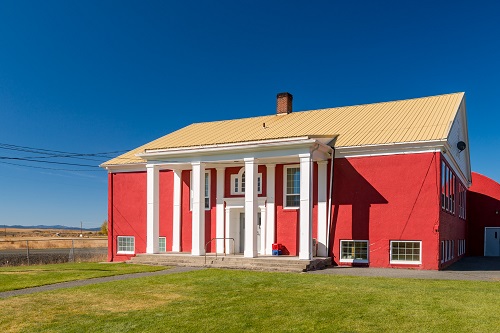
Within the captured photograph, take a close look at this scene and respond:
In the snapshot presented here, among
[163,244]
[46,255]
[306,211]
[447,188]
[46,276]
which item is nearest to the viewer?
[46,276]

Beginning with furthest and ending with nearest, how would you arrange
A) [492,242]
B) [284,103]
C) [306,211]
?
[492,242] → [284,103] → [306,211]

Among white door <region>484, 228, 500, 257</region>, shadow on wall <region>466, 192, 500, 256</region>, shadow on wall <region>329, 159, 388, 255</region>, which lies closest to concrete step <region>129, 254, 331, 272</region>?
shadow on wall <region>329, 159, 388, 255</region>

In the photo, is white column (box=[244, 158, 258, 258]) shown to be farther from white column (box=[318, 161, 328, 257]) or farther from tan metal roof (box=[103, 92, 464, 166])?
white column (box=[318, 161, 328, 257])

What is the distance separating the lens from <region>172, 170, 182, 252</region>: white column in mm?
23672

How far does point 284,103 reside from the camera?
27.0 metres

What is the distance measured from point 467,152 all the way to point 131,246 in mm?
21769

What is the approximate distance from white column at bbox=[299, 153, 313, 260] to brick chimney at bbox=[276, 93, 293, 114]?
907 centimetres

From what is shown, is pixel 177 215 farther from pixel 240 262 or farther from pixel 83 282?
pixel 83 282

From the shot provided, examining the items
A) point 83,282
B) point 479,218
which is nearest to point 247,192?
point 83,282

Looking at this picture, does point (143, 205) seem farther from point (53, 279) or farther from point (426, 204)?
point (426, 204)

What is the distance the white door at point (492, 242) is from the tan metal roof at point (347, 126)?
11.8 metres

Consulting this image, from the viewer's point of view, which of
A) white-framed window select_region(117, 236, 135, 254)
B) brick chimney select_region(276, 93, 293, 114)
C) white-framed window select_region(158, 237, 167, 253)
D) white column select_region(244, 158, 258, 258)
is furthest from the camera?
brick chimney select_region(276, 93, 293, 114)

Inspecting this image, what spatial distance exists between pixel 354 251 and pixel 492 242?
15.2 metres

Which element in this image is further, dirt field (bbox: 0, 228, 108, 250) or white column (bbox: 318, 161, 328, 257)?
dirt field (bbox: 0, 228, 108, 250)
